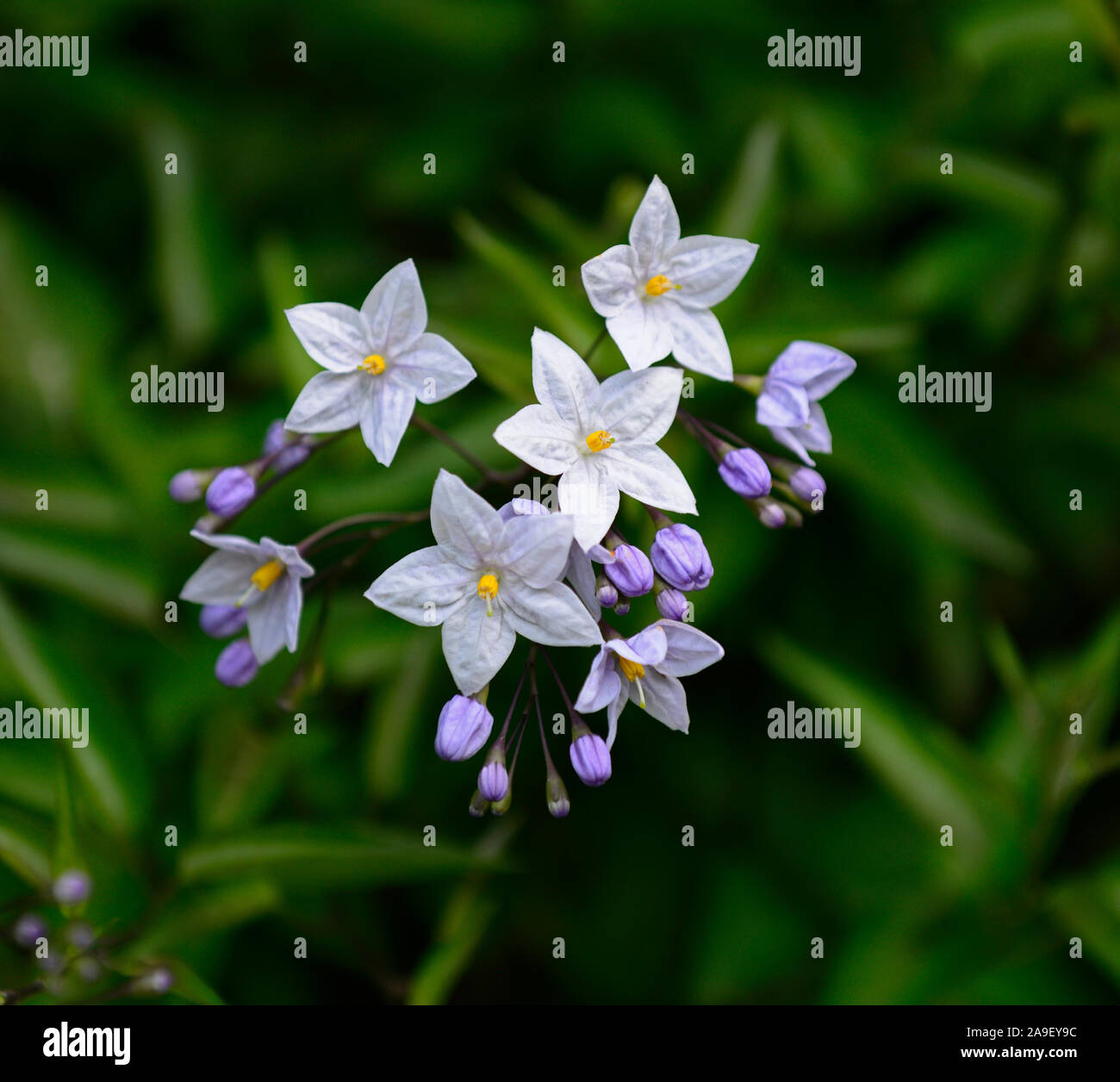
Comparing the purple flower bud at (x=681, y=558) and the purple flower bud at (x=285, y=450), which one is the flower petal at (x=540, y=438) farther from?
the purple flower bud at (x=285, y=450)

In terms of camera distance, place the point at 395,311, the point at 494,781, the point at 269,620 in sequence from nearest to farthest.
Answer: the point at 494,781
the point at 395,311
the point at 269,620

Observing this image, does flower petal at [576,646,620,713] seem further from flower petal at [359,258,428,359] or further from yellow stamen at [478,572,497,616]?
flower petal at [359,258,428,359]

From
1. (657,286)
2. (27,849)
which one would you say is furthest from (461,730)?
(27,849)

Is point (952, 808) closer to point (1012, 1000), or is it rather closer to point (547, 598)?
point (1012, 1000)

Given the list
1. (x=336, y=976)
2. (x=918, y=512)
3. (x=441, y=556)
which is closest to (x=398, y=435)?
(x=441, y=556)

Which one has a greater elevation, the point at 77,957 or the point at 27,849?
the point at 27,849

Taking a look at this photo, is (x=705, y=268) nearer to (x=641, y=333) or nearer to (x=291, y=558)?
(x=641, y=333)
